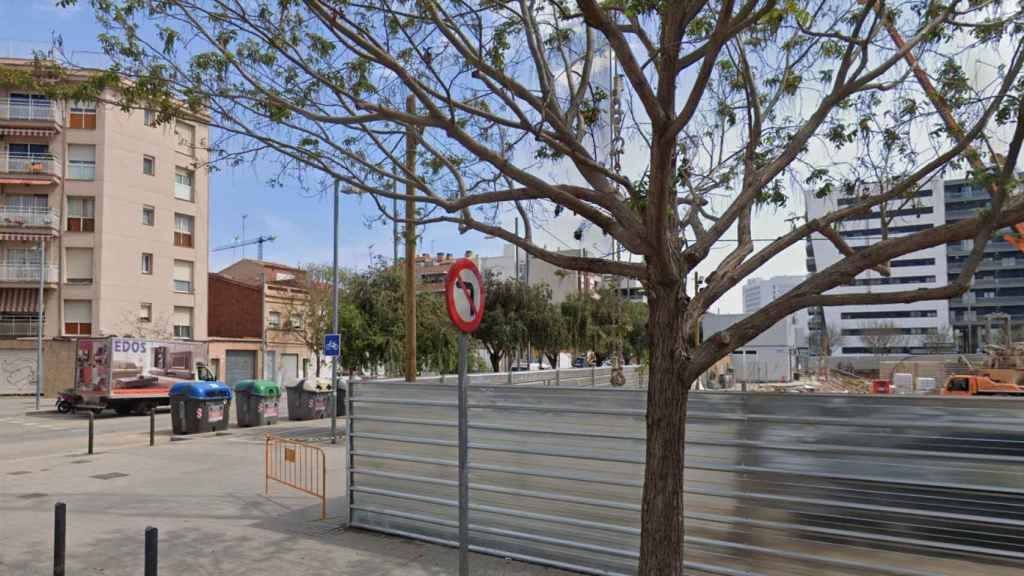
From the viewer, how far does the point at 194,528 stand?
893cm

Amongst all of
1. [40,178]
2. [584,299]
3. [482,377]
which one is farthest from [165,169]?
[482,377]

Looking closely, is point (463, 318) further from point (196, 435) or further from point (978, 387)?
point (978, 387)

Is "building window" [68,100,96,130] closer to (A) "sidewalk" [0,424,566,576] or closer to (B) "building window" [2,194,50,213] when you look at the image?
(B) "building window" [2,194,50,213]

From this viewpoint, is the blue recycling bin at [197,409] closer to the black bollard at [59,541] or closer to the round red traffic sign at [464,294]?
the black bollard at [59,541]

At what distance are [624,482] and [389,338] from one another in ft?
54.7

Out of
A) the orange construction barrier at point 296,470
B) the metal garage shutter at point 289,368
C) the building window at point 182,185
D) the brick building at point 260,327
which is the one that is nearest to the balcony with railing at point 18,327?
the brick building at point 260,327

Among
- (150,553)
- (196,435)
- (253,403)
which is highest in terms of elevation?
(150,553)

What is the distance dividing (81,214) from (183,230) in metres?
5.39

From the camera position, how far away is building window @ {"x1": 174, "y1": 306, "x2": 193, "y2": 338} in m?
42.1

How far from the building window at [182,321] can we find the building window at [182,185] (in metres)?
6.42

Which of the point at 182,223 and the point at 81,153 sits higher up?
the point at 81,153

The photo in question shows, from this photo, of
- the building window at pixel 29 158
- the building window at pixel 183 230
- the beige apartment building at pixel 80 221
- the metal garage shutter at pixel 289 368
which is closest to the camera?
the beige apartment building at pixel 80 221

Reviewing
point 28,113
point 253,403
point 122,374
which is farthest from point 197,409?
point 28,113

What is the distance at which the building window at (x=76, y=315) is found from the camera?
38.1 meters
